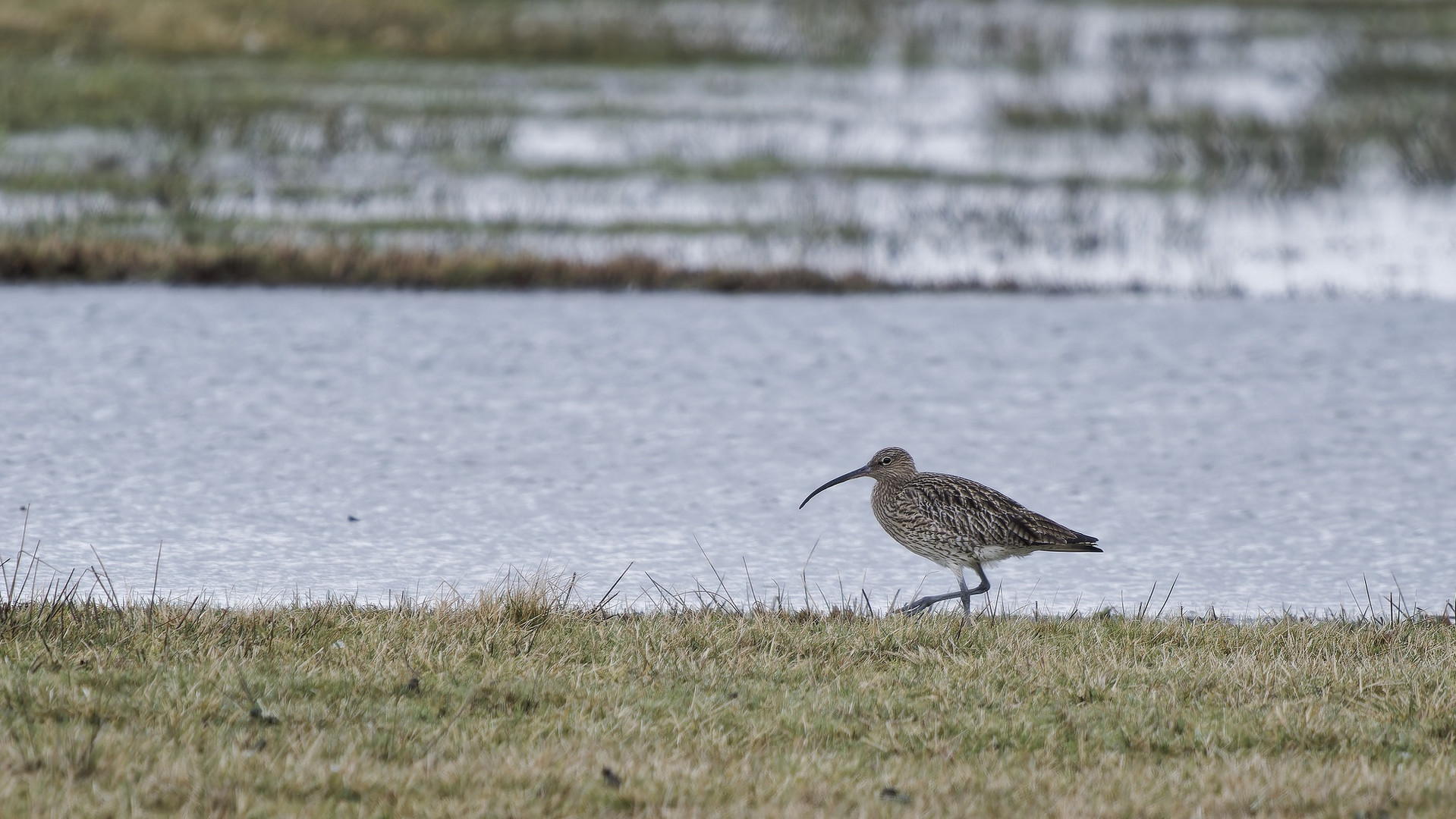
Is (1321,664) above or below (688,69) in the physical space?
below

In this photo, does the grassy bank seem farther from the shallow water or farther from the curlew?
the shallow water

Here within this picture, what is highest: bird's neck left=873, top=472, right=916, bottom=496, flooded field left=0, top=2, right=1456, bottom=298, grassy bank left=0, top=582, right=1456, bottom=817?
flooded field left=0, top=2, right=1456, bottom=298

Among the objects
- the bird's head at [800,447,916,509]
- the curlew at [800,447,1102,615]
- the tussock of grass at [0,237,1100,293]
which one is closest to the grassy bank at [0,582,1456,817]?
the curlew at [800,447,1102,615]

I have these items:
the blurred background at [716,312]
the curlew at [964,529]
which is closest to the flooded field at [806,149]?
the blurred background at [716,312]

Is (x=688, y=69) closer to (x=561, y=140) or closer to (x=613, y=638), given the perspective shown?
(x=561, y=140)

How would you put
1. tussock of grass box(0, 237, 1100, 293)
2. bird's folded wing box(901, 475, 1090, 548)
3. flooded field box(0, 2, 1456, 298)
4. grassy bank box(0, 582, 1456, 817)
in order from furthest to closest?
1. flooded field box(0, 2, 1456, 298)
2. tussock of grass box(0, 237, 1100, 293)
3. bird's folded wing box(901, 475, 1090, 548)
4. grassy bank box(0, 582, 1456, 817)

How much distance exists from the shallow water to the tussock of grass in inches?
19.3

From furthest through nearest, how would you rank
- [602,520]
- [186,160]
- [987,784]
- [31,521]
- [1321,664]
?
1. [186,160]
2. [602,520]
3. [31,521]
4. [1321,664]
5. [987,784]

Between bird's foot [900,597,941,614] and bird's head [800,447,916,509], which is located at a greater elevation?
bird's head [800,447,916,509]

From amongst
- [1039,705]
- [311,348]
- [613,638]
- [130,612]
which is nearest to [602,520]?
[613,638]

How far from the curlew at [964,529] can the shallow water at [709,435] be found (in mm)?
342

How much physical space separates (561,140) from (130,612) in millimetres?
17914

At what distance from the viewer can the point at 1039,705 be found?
18.9 feet

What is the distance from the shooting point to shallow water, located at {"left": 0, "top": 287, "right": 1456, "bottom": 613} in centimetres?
791
